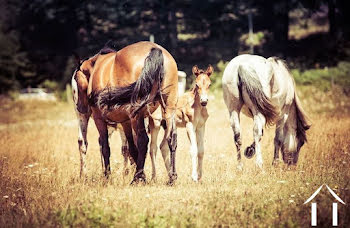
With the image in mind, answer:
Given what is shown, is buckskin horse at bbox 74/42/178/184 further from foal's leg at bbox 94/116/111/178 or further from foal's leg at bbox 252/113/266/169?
foal's leg at bbox 252/113/266/169

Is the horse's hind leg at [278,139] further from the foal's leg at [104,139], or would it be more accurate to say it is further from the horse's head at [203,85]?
the foal's leg at [104,139]

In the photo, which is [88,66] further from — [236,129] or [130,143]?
[236,129]

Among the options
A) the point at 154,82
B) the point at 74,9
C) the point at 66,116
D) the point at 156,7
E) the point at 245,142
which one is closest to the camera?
the point at 154,82

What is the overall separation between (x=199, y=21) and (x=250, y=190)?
30598mm

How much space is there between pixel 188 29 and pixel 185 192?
1198 inches

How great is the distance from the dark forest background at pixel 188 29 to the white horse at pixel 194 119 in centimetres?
2247

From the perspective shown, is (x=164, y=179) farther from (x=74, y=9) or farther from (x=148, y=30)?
(x=74, y=9)

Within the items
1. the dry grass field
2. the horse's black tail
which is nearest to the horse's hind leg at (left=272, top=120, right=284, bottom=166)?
the dry grass field

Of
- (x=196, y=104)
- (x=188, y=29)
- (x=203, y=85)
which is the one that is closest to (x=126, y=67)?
(x=203, y=85)

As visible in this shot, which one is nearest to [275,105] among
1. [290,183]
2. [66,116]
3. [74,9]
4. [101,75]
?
[290,183]

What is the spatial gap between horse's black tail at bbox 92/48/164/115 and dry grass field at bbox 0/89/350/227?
3.72 ft

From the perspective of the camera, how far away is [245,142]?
13.6 metres

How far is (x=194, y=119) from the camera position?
32.3 ft

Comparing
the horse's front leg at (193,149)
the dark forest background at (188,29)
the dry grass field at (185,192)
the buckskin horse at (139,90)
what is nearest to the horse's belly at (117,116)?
the buckskin horse at (139,90)
